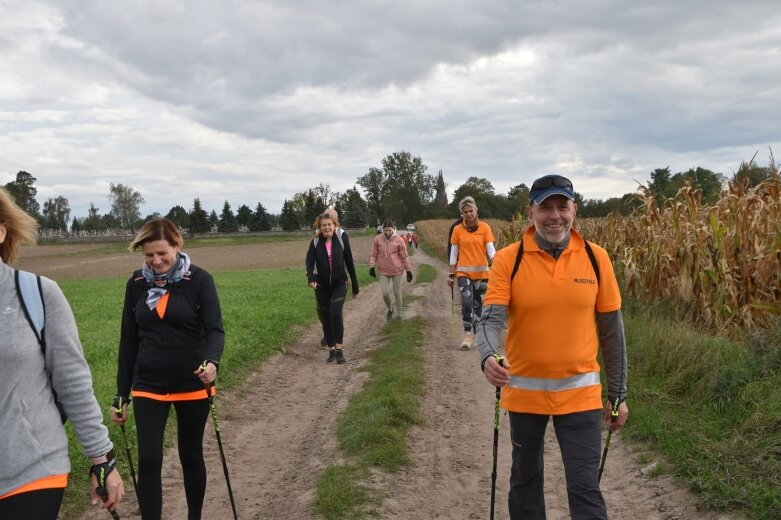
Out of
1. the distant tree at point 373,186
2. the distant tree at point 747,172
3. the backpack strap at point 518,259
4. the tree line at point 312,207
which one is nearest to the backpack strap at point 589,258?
the backpack strap at point 518,259

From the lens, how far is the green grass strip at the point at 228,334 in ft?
19.1

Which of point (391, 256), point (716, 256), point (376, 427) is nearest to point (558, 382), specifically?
point (376, 427)

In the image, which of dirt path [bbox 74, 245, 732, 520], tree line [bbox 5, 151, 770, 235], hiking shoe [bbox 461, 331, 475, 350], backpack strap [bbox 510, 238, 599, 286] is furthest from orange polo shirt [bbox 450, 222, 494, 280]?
tree line [bbox 5, 151, 770, 235]

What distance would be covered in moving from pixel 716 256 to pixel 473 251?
3.59 m

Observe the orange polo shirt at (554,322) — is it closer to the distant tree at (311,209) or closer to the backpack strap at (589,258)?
the backpack strap at (589,258)

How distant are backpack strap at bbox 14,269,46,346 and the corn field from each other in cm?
735

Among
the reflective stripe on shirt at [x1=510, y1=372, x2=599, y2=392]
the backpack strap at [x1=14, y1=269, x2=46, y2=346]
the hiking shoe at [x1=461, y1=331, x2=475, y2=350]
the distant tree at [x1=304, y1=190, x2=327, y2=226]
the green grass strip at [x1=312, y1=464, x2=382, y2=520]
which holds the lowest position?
the green grass strip at [x1=312, y1=464, x2=382, y2=520]

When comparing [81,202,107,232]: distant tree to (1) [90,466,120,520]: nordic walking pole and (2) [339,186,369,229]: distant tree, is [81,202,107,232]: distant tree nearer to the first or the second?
(2) [339,186,369,229]: distant tree

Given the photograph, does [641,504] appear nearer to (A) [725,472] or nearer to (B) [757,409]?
(A) [725,472]

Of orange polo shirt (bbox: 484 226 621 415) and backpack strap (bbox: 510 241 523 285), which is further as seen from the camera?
backpack strap (bbox: 510 241 523 285)

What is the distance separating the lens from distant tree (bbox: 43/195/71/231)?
142100 millimetres

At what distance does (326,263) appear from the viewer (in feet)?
33.0

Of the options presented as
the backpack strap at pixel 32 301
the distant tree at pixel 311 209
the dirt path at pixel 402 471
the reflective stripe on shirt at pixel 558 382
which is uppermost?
the distant tree at pixel 311 209

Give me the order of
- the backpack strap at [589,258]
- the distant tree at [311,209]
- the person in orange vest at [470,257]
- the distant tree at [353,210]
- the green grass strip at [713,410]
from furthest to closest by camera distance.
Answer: the distant tree at [353,210] → the distant tree at [311,209] → the person in orange vest at [470,257] → the green grass strip at [713,410] → the backpack strap at [589,258]
